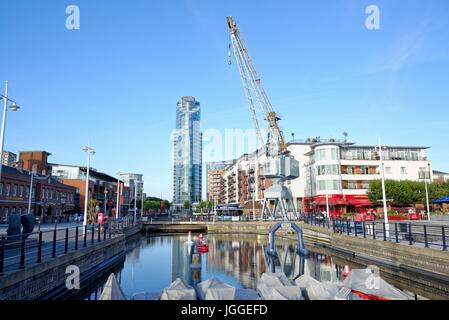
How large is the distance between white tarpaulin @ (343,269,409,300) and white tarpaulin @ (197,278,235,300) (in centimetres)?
370

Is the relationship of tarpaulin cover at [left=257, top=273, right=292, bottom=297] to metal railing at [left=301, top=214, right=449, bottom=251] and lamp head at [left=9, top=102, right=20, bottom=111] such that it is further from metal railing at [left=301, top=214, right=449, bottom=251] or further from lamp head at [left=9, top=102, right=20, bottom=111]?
lamp head at [left=9, top=102, right=20, bottom=111]

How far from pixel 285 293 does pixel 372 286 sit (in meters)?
2.80

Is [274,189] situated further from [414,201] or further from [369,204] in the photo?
[414,201]

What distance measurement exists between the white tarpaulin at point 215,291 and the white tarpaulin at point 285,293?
3.18ft

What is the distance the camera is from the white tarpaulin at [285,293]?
759cm

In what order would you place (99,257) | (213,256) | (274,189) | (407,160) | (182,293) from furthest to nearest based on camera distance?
(407,160), (274,189), (213,256), (99,257), (182,293)

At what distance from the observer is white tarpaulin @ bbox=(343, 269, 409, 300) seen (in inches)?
335

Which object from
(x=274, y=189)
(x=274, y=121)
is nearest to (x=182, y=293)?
(x=274, y=189)

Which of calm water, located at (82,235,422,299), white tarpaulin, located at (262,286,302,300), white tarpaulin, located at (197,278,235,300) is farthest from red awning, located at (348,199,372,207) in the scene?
white tarpaulin, located at (197,278,235,300)

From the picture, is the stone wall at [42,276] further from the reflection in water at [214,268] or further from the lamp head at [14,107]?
the lamp head at [14,107]

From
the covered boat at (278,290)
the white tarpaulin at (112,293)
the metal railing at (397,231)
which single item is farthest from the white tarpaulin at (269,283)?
the metal railing at (397,231)

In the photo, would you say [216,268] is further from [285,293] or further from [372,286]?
[285,293]

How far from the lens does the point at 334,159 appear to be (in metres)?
64.2

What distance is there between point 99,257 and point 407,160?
7019cm
